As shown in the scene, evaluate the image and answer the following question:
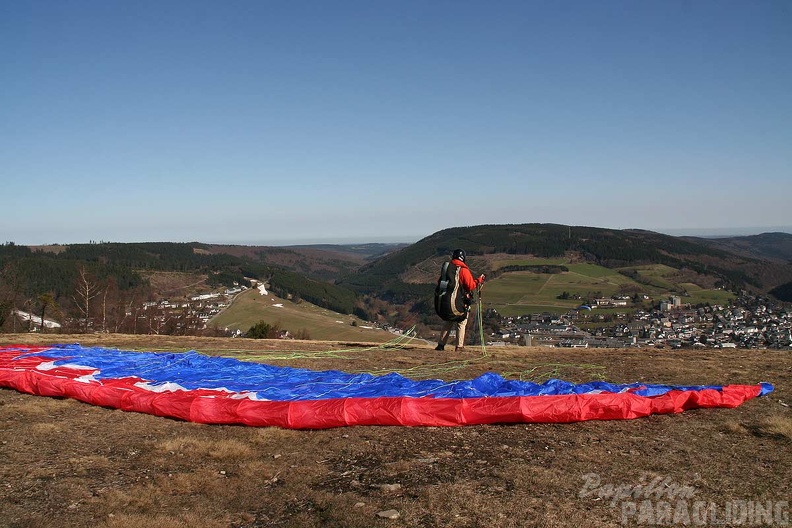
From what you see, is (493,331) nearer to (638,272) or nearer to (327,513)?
(327,513)

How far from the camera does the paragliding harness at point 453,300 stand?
1454 centimetres

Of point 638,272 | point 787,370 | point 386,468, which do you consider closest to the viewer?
point 386,468

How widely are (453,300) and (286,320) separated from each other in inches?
2900

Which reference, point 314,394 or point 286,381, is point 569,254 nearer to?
point 286,381

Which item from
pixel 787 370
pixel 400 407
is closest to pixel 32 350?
pixel 400 407

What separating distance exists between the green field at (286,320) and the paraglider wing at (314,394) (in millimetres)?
51542

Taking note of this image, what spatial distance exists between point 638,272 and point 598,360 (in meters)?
106

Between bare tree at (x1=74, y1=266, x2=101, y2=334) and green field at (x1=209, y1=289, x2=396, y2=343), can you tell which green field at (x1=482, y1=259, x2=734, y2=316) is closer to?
green field at (x1=209, y1=289, x2=396, y2=343)

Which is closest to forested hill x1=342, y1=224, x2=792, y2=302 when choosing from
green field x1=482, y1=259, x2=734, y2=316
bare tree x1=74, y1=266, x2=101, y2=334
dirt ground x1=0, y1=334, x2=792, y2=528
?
green field x1=482, y1=259, x2=734, y2=316

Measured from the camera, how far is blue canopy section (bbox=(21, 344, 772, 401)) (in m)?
9.34

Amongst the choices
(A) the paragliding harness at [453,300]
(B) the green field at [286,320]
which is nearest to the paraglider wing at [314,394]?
(A) the paragliding harness at [453,300]

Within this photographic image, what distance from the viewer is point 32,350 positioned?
556 inches

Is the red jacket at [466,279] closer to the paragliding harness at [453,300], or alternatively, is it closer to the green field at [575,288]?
the paragliding harness at [453,300]

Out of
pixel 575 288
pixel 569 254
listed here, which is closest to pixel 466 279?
pixel 575 288
